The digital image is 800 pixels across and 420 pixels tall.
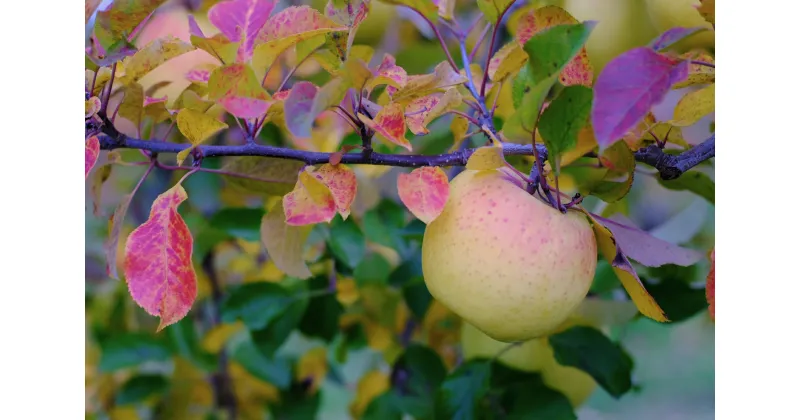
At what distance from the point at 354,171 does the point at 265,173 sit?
114 mm

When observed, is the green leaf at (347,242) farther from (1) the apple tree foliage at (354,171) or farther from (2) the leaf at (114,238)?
(2) the leaf at (114,238)

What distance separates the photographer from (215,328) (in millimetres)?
963

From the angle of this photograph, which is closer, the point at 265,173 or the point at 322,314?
the point at 265,173

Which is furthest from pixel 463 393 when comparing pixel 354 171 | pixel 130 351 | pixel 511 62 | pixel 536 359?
pixel 130 351

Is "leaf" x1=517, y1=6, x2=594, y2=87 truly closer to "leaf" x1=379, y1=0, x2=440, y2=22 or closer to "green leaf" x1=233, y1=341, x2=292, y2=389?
"leaf" x1=379, y1=0, x2=440, y2=22

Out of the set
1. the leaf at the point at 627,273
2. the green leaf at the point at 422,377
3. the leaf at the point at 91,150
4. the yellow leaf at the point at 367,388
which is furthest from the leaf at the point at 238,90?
the yellow leaf at the point at 367,388

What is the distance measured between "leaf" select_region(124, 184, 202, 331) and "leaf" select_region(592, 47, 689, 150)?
0.26m

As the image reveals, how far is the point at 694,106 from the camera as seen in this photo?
47 cm

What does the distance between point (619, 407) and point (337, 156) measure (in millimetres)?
857

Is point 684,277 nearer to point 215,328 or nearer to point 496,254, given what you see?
point 496,254

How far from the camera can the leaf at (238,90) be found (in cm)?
40

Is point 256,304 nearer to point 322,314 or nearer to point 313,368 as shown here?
point 322,314

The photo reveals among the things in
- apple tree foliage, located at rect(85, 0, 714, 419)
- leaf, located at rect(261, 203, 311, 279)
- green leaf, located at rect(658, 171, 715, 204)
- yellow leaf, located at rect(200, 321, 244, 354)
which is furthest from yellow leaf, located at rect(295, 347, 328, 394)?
green leaf, located at rect(658, 171, 715, 204)
